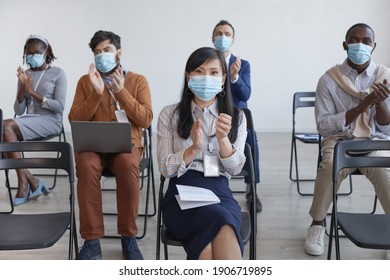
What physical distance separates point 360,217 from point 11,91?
578 cm

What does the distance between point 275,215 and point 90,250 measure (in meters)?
1.42

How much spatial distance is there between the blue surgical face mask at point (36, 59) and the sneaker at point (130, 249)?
78.7 inches

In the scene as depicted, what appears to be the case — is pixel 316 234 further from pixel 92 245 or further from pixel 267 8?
pixel 267 8

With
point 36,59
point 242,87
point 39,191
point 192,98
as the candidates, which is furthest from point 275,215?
point 36,59

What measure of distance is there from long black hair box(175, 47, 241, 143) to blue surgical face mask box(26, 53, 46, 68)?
81.5 inches

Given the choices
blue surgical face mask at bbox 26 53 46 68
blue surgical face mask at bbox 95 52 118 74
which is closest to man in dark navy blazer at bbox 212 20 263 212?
blue surgical face mask at bbox 95 52 118 74

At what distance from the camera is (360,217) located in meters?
2.00

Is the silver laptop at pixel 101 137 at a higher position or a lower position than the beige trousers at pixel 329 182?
higher

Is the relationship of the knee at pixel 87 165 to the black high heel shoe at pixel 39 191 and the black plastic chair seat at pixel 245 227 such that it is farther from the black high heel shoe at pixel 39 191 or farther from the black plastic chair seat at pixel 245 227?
the black high heel shoe at pixel 39 191

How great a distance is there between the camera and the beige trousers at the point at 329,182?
2398 mm

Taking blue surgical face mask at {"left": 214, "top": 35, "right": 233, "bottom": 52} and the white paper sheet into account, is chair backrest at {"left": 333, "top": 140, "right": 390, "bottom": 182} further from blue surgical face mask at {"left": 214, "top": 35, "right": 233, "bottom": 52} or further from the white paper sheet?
blue surgical face mask at {"left": 214, "top": 35, "right": 233, "bottom": 52}

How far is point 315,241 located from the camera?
102 inches

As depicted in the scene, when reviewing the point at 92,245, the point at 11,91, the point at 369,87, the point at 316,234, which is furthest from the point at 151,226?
Result: the point at 11,91

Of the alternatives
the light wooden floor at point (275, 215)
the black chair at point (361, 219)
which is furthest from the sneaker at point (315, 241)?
the black chair at point (361, 219)
